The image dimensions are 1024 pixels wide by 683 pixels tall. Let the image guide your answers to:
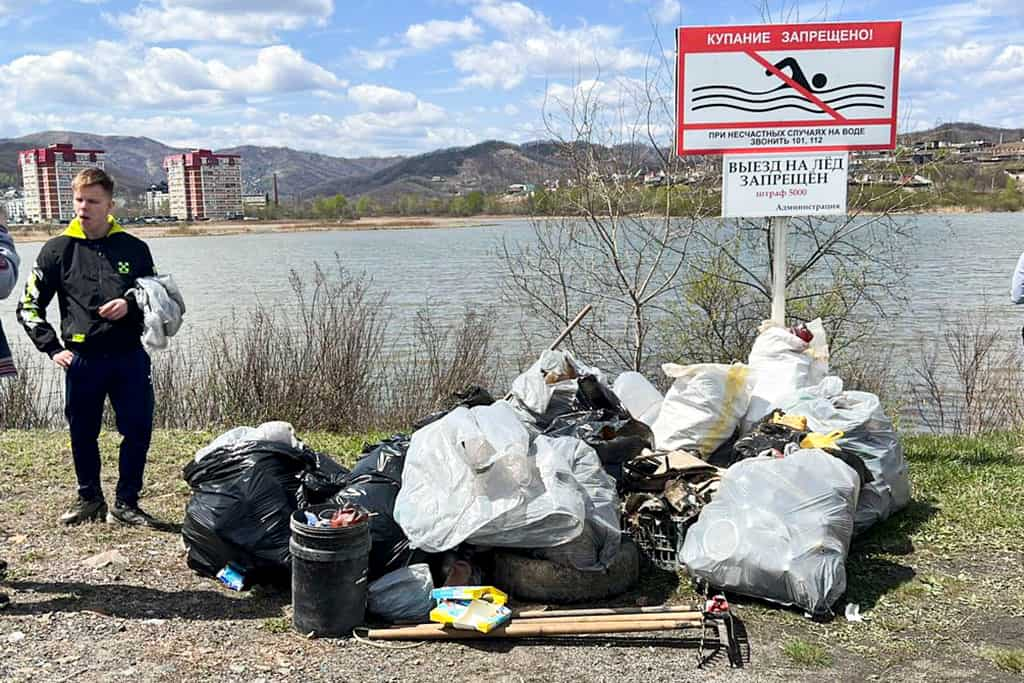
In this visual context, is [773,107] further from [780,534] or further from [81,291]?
[81,291]

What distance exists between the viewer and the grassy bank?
343 centimetres

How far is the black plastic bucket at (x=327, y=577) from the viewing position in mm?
3617

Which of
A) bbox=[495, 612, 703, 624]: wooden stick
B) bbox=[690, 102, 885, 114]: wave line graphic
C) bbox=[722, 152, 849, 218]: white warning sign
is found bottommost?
bbox=[495, 612, 703, 624]: wooden stick

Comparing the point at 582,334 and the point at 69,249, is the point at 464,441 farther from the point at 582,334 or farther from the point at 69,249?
the point at 582,334

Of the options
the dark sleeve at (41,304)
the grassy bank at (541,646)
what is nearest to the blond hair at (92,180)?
the dark sleeve at (41,304)

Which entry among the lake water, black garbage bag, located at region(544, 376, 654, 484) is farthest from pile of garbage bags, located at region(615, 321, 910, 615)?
the lake water

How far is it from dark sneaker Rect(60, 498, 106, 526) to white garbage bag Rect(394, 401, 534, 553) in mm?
1914

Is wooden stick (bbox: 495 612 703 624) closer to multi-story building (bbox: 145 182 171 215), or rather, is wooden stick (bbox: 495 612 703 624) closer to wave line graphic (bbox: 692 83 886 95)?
wave line graphic (bbox: 692 83 886 95)

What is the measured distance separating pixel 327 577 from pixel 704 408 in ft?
8.34

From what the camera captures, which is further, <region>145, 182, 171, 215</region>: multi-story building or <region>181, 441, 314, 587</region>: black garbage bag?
<region>145, 182, 171, 215</region>: multi-story building

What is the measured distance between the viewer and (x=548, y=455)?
4.26m

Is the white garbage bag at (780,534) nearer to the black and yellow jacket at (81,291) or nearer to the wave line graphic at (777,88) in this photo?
the wave line graphic at (777,88)

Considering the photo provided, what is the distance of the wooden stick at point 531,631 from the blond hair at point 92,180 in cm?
257

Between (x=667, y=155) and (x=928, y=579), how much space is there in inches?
209
